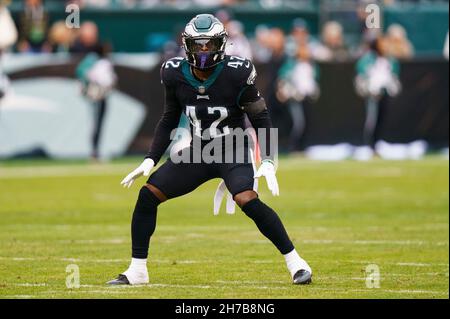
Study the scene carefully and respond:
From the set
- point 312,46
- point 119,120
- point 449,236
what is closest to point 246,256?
point 449,236

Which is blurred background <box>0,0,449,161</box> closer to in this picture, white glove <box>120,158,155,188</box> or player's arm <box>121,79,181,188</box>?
player's arm <box>121,79,181,188</box>

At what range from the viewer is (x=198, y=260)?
33.8 ft

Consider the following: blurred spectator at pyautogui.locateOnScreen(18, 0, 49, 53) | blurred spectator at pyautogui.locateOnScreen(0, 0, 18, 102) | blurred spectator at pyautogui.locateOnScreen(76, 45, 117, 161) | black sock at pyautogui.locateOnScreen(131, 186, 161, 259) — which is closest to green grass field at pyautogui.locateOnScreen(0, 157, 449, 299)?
black sock at pyautogui.locateOnScreen(131, 186, 161, 259)

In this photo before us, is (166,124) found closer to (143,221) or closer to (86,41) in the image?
(143,221)

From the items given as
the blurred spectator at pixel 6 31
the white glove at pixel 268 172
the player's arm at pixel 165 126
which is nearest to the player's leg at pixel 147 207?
the player's arm at pixel 165 126

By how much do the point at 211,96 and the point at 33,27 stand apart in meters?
14.5

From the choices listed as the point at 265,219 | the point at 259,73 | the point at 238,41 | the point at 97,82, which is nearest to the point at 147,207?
the point at 265,219

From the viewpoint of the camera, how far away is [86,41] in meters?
21.5

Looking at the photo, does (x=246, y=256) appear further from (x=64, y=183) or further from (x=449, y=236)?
(x=64, y=183)

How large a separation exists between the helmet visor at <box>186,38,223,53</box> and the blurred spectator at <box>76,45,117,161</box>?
1244cm

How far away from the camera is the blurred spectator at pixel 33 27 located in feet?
73.5

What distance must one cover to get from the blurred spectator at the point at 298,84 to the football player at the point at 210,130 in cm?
1385

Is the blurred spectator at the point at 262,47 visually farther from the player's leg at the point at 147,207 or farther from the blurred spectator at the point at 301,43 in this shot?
the player's leg at the point at 147,207

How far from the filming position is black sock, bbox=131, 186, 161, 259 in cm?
880
